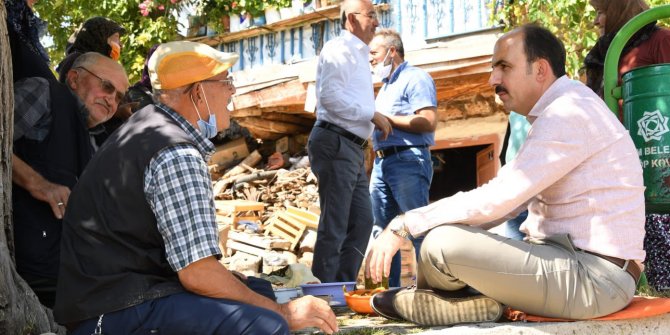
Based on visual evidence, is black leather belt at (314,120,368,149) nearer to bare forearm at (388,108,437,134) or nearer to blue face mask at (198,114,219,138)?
bare forearm at (388,108,437,134)

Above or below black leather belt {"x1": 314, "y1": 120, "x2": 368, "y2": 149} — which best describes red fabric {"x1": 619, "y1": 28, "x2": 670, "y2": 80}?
above

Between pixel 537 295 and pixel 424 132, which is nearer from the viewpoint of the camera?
pixel 537 295

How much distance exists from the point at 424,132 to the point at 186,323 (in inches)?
130

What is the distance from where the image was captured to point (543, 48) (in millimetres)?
3152

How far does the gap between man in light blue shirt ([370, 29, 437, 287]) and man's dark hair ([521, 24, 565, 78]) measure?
2104mm

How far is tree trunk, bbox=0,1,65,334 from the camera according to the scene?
9.60 feet

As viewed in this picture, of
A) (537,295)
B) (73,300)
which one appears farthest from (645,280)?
(73,300)

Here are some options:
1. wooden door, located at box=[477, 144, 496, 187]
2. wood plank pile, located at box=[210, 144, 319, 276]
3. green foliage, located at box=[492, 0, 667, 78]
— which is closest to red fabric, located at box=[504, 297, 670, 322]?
green foliage, located at box=[492, 0, 667, 78]

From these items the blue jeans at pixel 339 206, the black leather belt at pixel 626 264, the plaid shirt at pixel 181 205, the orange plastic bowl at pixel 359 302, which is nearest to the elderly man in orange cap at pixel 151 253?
the plaid shirt at pixel 181 205

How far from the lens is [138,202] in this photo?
7.95 feet

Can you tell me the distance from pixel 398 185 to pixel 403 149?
0.27 m

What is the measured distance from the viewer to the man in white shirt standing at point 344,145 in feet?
15.8

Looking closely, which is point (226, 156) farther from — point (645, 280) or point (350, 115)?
point (645, 280)

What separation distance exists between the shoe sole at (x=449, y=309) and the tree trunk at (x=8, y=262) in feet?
4.86
